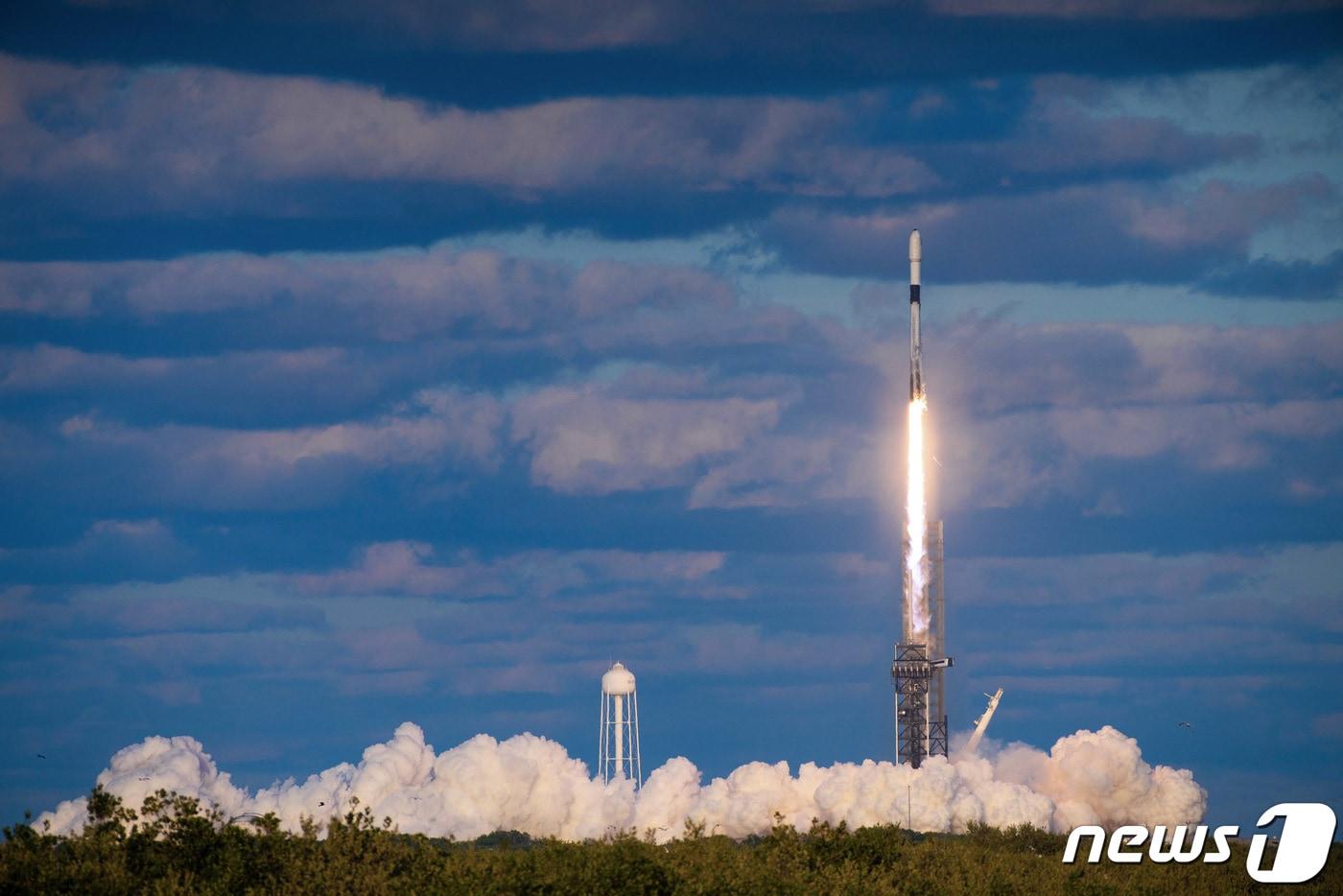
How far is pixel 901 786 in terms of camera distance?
16850cm

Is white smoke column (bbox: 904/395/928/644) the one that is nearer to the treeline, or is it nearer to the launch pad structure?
the launch pad structure

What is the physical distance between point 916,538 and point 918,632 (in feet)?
27.8

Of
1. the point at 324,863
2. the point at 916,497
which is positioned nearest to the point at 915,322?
the point at 916,497

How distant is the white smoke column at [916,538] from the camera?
6417 inches

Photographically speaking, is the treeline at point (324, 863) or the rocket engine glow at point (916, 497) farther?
the rocket engine glow at point (916, 497)

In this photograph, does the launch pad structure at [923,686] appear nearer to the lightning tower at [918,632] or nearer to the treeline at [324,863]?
the lightning tower at [918,632]

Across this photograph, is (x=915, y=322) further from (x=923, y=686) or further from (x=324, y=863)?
(x=324, y=863)

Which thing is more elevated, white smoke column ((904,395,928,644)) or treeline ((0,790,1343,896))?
white smoke column ((904,395,928,644))

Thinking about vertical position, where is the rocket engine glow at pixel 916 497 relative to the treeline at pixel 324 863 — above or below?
above

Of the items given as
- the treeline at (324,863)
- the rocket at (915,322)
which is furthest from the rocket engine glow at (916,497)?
the treeline at (324,863)

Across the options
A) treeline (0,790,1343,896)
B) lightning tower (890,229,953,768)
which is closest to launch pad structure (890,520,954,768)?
lightning tower (890,229,953,768)

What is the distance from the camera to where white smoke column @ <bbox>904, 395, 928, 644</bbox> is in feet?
535

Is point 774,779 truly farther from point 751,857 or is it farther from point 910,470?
point 751,857

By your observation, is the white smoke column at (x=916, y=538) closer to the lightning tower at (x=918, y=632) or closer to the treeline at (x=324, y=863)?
the lightning tower at (x=918, y=632)
